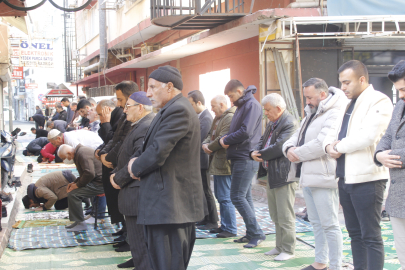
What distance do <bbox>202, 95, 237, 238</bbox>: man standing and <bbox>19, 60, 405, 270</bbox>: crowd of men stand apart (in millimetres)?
15

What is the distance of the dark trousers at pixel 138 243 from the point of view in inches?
184

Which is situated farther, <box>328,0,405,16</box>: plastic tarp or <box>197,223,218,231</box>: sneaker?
<box>328,0,405,16</box>: plastic tarp

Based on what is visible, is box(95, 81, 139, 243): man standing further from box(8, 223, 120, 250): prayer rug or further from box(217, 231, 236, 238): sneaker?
box(217, 231, 236, 238): sneaker

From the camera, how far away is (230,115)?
671 cm

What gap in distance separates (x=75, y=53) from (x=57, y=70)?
2769 cm

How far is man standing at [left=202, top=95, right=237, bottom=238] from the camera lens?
21.3ft

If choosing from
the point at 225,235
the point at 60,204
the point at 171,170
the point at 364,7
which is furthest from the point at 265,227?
the point at 364,7

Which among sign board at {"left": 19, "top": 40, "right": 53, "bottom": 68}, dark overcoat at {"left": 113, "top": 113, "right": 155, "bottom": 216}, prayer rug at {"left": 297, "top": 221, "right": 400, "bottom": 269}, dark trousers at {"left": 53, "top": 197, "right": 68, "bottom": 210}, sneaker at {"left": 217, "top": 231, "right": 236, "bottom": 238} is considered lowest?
prayer rug at {"left": 297, "top": 221, "right": 400, "bottom": 269}

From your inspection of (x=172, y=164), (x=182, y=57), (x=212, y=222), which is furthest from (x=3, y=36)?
(x=172, y=164)

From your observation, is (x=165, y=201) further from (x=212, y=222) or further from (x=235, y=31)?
(x=235, y=31)

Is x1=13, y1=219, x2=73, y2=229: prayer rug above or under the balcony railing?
under

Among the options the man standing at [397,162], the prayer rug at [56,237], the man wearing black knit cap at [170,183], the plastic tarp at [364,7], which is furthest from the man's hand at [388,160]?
the plastic tarp at [364,7]

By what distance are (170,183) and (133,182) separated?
1.06m

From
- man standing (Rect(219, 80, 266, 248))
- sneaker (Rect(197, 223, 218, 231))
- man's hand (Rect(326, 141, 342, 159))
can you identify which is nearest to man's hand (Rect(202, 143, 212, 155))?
man standing (Rect(219, 80, 266, 248))
